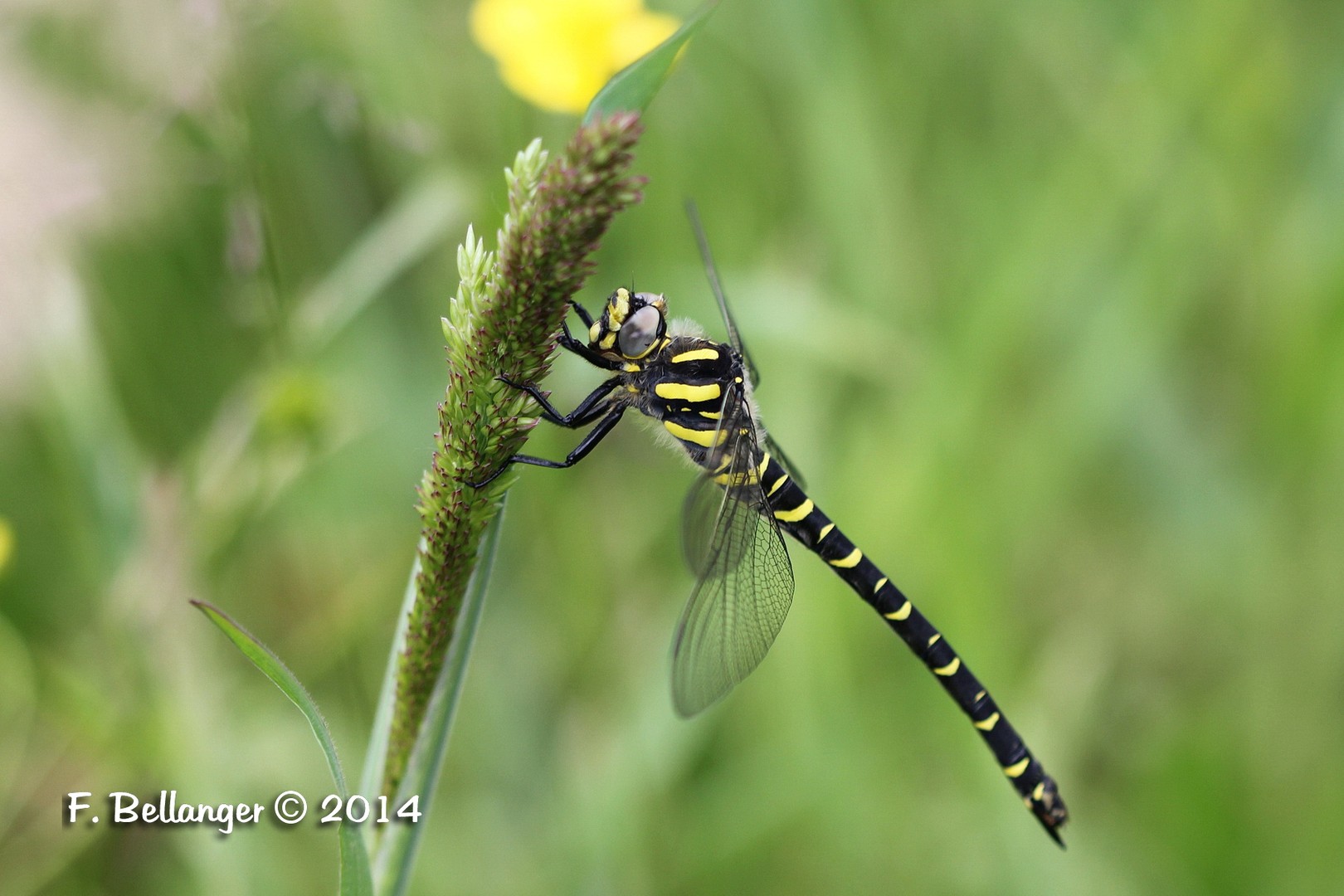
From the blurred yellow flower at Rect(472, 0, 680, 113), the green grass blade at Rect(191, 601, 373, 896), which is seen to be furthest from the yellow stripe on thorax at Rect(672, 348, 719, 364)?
the green grass blade at Rect(191, 601, 373, 896)

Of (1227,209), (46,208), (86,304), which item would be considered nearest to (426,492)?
(46,208)

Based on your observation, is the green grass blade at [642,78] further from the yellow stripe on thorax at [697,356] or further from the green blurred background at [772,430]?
the green blurred background at [772,430]

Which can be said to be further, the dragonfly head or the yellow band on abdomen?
the yellow band on abdomen

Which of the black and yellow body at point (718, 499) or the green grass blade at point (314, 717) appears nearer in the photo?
the green grass blade at point (314, 717)

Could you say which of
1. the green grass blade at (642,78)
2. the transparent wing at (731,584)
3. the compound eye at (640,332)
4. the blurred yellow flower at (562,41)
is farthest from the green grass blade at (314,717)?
the blurred yellow flower at (562,41)

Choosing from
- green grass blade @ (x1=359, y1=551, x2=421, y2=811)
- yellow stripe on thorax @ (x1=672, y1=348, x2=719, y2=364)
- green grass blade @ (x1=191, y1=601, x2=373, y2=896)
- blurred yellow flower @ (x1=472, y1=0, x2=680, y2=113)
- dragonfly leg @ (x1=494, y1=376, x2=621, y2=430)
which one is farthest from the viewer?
blurred yellow flower @ (x1=472, y1=0, x2=680, y2=113)

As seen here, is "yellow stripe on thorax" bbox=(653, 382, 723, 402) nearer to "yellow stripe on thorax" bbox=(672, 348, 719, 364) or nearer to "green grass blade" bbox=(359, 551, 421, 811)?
"yellow stripe on thorax" bbox=(672, 348, 719, 364)

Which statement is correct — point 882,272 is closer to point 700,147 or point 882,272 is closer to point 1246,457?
point 700,147
